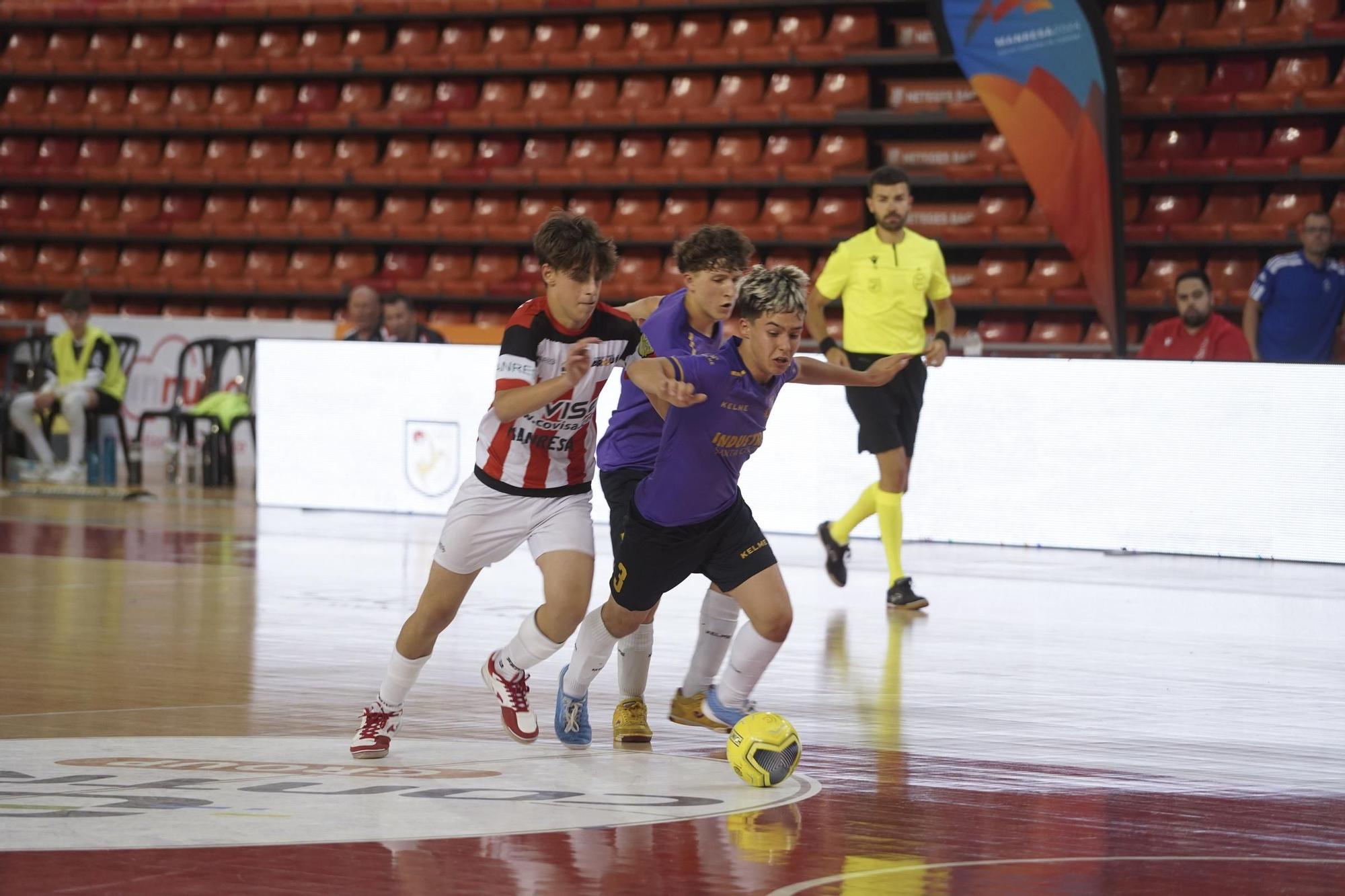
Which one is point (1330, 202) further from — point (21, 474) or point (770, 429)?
point (21, 474)

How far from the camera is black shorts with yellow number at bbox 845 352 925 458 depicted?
29.9 ft

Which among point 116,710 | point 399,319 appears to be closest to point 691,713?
point 116,710

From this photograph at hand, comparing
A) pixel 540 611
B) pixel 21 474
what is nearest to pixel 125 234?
pixel 21 474

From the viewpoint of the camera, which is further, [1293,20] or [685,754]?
[1293,20]

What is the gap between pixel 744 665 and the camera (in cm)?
539

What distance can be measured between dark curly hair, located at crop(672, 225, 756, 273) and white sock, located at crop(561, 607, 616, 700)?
1107 mm

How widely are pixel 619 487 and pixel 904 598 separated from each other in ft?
11.0

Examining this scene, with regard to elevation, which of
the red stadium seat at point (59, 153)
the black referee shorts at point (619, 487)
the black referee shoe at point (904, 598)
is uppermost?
the red stadium seat at point (59, 153)

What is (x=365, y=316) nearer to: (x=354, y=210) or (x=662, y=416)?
(x=354, y=210)

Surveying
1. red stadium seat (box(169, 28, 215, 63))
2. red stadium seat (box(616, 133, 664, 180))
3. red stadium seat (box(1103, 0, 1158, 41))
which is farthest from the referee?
red stadium seat (box(169, 28, 215, 63))

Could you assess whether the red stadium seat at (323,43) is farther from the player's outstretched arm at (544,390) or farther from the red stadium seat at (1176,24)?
the player's outstretched arm at (544,390)

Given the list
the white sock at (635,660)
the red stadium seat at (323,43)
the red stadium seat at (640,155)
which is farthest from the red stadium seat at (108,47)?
the white sock at (635,660)

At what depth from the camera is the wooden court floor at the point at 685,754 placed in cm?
387

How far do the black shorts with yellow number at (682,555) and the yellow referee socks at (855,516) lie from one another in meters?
4.27
